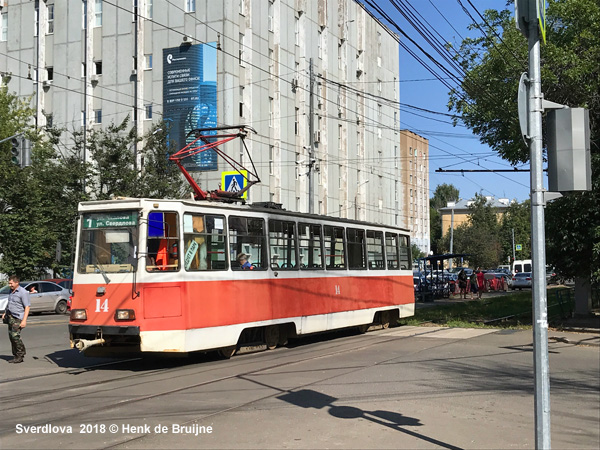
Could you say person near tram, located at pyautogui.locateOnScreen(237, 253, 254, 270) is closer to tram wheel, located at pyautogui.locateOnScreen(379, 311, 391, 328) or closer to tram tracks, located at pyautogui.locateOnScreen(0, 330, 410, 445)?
tram tracks, located at pyautogui.locateOnScreen(0, 330, 410, 445)

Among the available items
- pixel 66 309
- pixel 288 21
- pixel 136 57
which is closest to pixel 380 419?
pixel 66 309

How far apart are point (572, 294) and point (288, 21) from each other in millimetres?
30404

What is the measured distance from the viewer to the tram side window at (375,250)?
1967 centimetres

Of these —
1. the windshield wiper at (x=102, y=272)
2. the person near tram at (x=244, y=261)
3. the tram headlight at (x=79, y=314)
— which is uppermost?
the person near tram at (x=244, y=261)

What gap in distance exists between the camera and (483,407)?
910cm

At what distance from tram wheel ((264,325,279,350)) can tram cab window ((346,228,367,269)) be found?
136 inches

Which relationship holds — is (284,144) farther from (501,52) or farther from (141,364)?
(141,364)

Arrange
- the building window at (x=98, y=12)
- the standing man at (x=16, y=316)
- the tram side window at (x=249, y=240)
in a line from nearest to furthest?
the standing man at (x=16, y=316)
the tram side window at (x=249, y=240)
the building window at (x=98, y=12)

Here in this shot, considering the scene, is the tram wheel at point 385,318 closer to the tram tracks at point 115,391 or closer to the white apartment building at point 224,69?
the tram tracks at point 115,391

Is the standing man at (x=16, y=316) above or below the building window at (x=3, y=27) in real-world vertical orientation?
below

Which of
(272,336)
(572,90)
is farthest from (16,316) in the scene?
(572,90)

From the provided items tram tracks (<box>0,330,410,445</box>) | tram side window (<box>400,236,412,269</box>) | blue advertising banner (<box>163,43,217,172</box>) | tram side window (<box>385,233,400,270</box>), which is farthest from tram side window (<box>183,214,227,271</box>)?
blue advertising banner (<box>163,43,217,172</box>)

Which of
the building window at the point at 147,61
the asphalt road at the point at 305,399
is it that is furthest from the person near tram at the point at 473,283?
the asphalt road at the point at 305,399

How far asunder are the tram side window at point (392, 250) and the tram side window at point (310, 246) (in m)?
4.05
